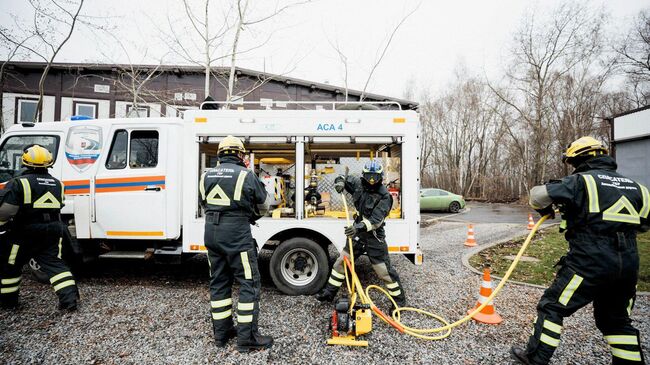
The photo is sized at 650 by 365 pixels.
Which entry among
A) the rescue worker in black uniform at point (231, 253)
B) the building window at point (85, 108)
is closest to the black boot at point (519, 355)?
the rescue worker in black uniform at point (231, 253)

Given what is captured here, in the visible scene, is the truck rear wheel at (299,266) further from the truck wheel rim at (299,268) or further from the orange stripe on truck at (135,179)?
the orange stripe on truck at (135,179)

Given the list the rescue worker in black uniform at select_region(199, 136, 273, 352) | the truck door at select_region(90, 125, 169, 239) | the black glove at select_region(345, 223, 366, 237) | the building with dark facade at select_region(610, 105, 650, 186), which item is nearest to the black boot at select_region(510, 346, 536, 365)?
the black glove at select_region(345, 223, 366, 237)

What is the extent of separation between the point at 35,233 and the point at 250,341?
3.02 metres

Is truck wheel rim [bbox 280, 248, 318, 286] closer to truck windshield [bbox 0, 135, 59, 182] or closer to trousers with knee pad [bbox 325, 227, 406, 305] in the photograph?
trousers with knee pad [bbox 325, 227, 406, 305]

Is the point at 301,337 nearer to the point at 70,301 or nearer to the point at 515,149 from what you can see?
the point at 70,301

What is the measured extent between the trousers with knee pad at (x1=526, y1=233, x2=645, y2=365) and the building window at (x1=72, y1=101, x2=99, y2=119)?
17818 mm

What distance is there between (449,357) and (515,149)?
32603mm

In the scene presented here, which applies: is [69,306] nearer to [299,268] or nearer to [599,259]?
[299,268]

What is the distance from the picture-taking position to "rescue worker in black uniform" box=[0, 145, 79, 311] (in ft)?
11.7

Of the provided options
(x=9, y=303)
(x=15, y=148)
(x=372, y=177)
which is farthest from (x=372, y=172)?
(x=15, y=148)

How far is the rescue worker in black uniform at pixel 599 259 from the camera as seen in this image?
96.5 inches

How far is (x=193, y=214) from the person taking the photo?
4199mm

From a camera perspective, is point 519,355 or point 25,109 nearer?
point 519,355

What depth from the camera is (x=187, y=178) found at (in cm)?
420
